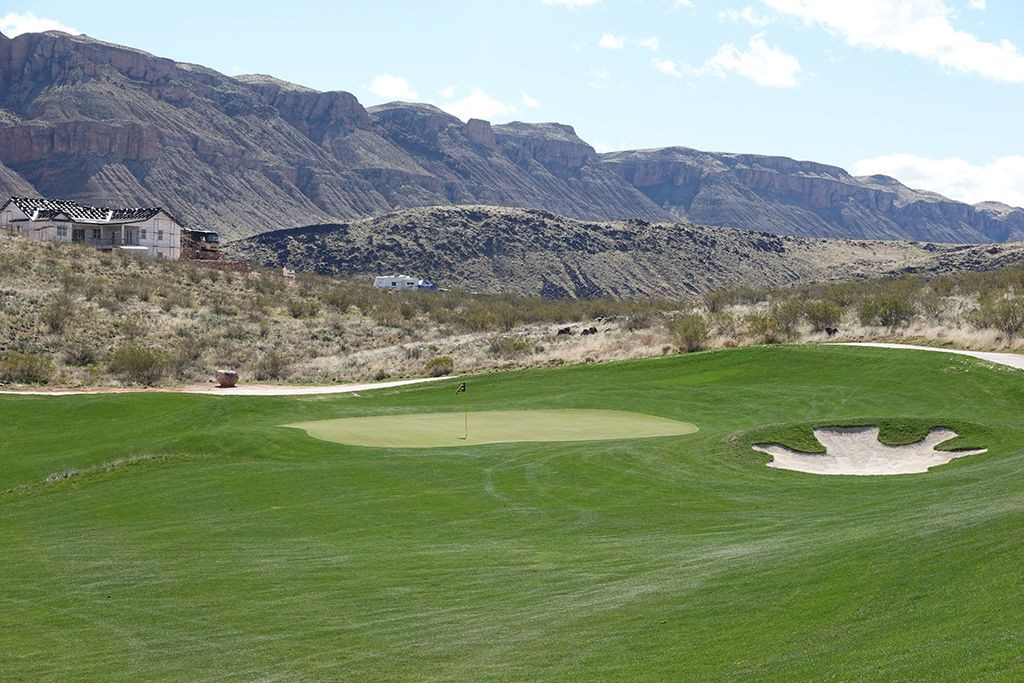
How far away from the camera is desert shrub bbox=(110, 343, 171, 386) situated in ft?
148

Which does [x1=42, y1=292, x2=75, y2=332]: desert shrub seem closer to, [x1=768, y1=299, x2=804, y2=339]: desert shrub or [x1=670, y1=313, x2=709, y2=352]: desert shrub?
[x1=670, y1=313, x2=709, y2=352]: desert shrub

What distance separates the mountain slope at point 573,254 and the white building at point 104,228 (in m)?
30.9

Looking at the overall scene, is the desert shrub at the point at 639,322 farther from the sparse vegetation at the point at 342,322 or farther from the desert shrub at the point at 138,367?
the desert shrub at the point at 138,367

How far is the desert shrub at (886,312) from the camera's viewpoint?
4975 cm

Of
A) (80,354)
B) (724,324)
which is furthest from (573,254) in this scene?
(80,354)

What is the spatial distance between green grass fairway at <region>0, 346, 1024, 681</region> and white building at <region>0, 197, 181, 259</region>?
201 feet

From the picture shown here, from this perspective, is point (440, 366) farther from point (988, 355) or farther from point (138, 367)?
point (988, 355)

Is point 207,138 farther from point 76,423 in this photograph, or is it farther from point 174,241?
point 76,423

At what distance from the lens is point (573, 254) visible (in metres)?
120

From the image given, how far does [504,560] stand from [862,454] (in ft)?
35.9

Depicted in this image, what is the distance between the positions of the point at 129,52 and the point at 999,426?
17838cm

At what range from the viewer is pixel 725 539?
12758 mm

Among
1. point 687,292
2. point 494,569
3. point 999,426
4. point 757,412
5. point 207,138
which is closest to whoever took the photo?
point 494,569

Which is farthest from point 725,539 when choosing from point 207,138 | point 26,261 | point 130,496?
point 207,138
